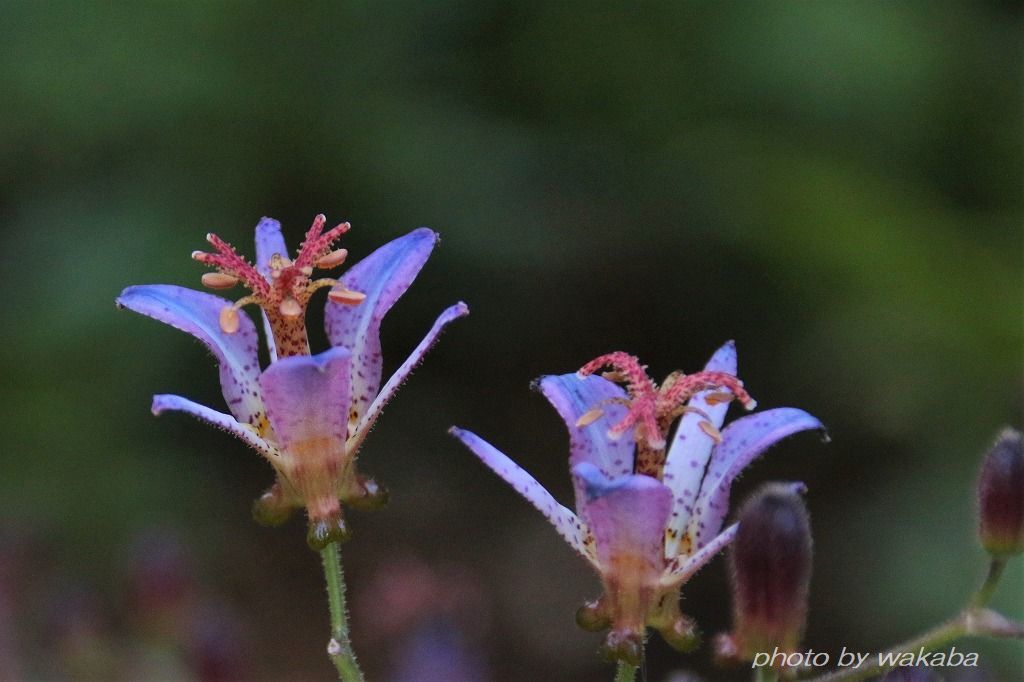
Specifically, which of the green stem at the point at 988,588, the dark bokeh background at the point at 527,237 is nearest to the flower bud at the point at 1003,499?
the green stem at the point at 988,588

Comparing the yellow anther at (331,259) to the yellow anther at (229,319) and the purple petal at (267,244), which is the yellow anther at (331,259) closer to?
the purple petal at (267,244)

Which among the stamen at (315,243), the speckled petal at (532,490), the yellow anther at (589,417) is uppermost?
the stamen at (315,243)

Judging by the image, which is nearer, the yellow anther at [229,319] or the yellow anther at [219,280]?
the yellow anther at [229,319]

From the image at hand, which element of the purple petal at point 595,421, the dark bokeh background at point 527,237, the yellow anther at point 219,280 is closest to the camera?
the purple petal at point 595,421

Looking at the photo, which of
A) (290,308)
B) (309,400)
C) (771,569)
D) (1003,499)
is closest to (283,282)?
(290,308)

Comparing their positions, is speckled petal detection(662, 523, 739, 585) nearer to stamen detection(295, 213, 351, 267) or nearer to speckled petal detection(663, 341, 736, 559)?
speckled petal detection(663, 341, 736, 559)

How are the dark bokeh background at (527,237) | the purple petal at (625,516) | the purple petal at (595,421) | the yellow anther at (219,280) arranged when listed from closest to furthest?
1. the purple petal at (625,516)
2. the purple petal at (595,421)
3. the yellow anther at (219,280)
4. the dark bokeh background at (527,237)

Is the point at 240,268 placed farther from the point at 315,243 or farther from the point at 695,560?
the point at 695,560

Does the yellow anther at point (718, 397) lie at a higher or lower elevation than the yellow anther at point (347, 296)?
lower
